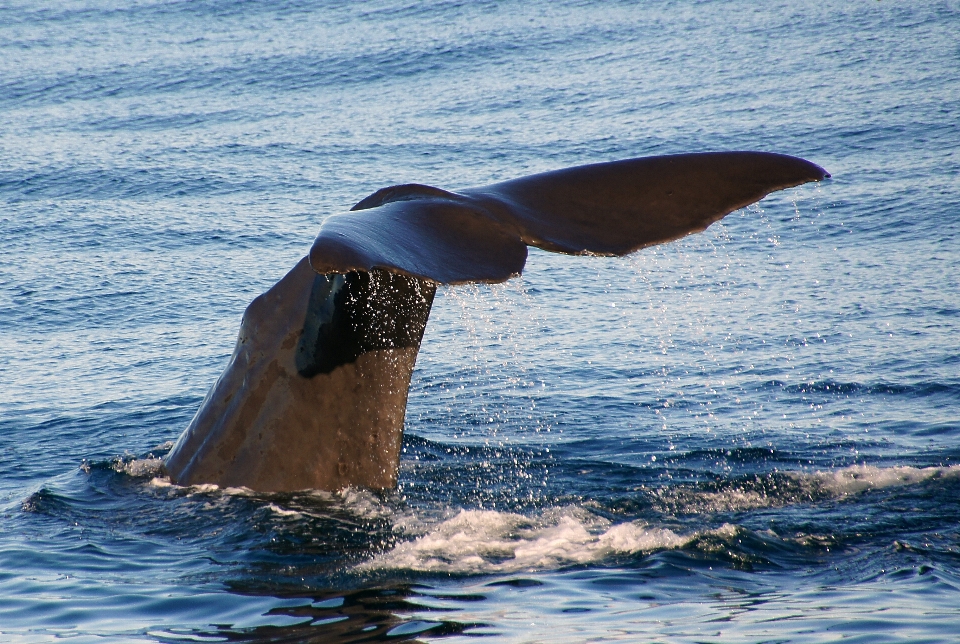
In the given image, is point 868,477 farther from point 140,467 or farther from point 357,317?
point 140,467

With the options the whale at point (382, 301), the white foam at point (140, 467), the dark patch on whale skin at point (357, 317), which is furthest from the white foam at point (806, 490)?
the white foam at point (140, 467)

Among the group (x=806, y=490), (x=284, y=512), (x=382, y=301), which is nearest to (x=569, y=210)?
(x=382, y=301)

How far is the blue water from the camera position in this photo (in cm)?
463

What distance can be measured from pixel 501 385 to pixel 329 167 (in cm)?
792

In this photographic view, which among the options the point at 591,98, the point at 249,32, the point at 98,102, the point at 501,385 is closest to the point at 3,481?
the point at 501,385

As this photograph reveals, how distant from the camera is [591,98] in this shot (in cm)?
1898

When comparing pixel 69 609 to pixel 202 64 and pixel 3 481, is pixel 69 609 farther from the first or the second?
pixel 202 64

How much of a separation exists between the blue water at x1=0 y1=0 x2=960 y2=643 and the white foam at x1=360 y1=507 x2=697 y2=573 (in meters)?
0.03

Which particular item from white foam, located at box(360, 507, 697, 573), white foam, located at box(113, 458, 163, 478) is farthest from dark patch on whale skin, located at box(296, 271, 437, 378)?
white foam, located at box(113, 458, 163, 478)

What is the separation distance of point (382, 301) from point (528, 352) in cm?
496

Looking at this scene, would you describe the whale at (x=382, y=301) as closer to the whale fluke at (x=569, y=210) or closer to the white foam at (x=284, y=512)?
the whale fluke at (x=569, y=210)

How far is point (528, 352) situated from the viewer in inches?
378

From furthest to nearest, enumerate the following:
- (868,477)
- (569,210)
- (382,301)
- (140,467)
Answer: (140,467) < (868,477) < (382,301) < (569,210)

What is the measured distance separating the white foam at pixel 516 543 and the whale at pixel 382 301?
1.29ft
